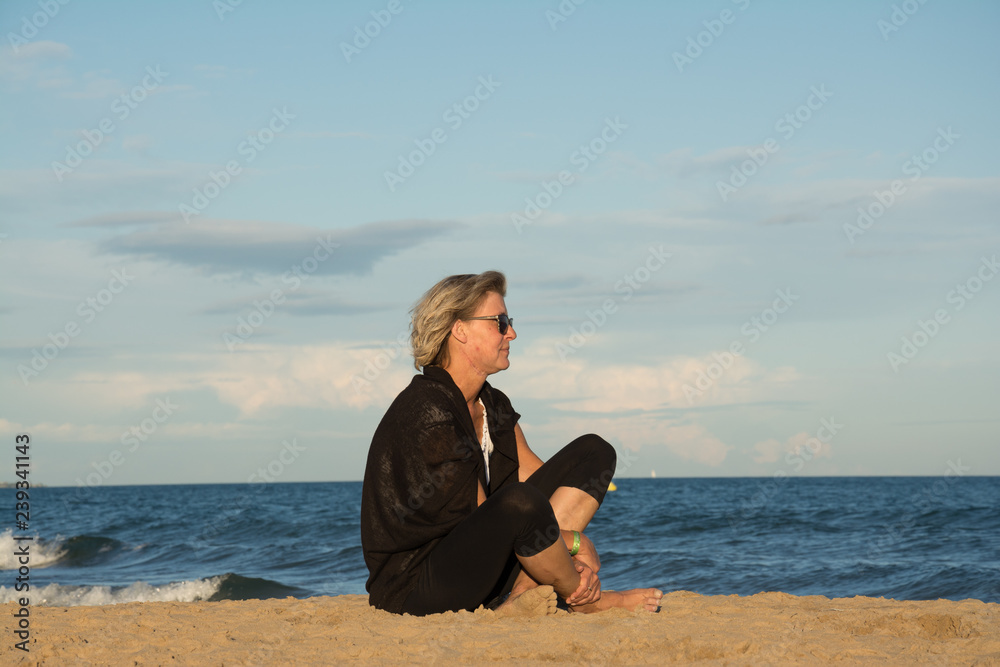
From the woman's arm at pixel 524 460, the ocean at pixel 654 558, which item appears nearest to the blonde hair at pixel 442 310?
the woman's arm at pixel 524 460

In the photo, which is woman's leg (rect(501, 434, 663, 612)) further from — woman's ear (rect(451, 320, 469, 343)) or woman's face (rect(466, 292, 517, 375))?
woman's ear (rect(451, 320, 469, 343))

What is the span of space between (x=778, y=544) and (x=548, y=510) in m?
11.2

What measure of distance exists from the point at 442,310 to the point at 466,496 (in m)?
0.84

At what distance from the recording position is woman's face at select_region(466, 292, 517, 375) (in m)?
3.78

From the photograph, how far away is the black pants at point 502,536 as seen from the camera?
3.31 meters

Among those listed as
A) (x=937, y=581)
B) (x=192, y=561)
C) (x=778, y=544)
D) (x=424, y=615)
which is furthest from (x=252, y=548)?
(x=424, y=615)

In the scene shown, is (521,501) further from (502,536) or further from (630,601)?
(630,601)

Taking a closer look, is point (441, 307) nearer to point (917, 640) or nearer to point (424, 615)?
point (424, 615)

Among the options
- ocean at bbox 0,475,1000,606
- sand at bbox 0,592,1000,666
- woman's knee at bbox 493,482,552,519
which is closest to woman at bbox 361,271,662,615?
woman's knee at bbox 493,482,552,519

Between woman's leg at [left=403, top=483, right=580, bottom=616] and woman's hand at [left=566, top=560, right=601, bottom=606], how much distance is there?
4cm

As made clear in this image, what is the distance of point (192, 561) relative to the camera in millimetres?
12969

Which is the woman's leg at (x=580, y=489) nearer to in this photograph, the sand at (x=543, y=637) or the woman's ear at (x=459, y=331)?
the sand at (x=543, y=637)

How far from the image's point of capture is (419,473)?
3523mm

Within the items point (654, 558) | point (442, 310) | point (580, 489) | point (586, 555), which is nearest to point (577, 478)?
point (580, 489)
